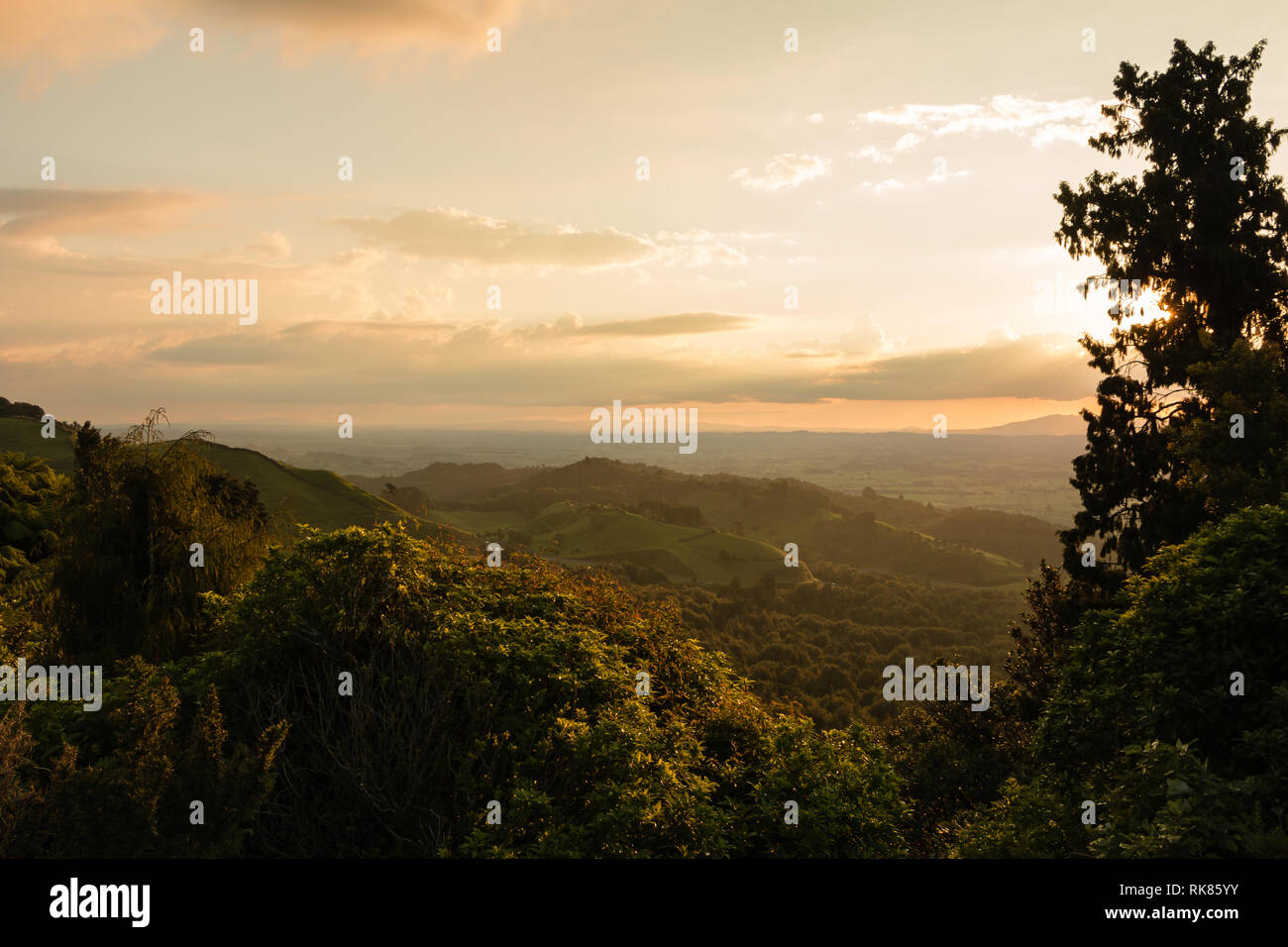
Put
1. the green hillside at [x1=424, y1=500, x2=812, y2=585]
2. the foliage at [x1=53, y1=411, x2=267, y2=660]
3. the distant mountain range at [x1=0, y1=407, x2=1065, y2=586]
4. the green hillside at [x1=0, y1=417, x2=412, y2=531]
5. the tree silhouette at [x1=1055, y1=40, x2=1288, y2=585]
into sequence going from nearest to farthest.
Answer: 1. the foliage at [x1=53, y1=411, x2=267, y2=660]
2. the tree silhouette at [x1=1055, y1=40, x2=1288, y2=585]
3. the green hillside at [x1=0, y1=417, x2=412, y2=531]
4. the green hillside at [x1=424, y1=500, x2=812, y2=585]
5. the distant mountain range at [x1=0, y1=407, x2=1065, y2=586]

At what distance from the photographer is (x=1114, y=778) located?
30.7ft

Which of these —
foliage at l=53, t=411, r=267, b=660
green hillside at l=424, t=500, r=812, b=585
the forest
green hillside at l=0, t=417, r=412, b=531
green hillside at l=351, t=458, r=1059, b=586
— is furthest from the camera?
green hillside at l=351, t=458, r=1059, b=586

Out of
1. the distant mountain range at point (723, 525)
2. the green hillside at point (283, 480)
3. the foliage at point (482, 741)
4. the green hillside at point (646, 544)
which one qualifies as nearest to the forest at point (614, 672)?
the foliage at point (482, 741)

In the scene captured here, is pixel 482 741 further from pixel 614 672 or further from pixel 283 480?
pixel 283 480

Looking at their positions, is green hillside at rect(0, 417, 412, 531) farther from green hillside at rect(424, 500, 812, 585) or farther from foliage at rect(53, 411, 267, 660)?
green hillside at rect(424, 500, 812, 585)

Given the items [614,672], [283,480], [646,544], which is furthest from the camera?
[646,544]

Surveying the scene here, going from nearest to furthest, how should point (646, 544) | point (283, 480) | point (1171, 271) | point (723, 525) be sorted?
point (1171, 271), point (283, 480), point (646, 544), point (723, 525)

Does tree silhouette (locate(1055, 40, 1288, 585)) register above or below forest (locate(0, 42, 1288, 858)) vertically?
above

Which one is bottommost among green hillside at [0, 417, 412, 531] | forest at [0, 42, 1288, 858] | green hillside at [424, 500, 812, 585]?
green hillside at [424, 500, 812, 585]

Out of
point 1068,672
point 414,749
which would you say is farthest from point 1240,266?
point 414,749

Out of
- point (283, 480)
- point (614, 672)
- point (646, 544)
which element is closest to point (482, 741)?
point (614, 672)

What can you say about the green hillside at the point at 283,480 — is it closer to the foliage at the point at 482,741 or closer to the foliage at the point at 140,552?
the foliage at the point at 140,552

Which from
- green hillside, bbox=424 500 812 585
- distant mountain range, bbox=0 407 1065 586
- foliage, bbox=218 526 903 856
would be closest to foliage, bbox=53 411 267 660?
foliage, bbox=218 526 903 856

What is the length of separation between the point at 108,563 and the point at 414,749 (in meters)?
8.82
